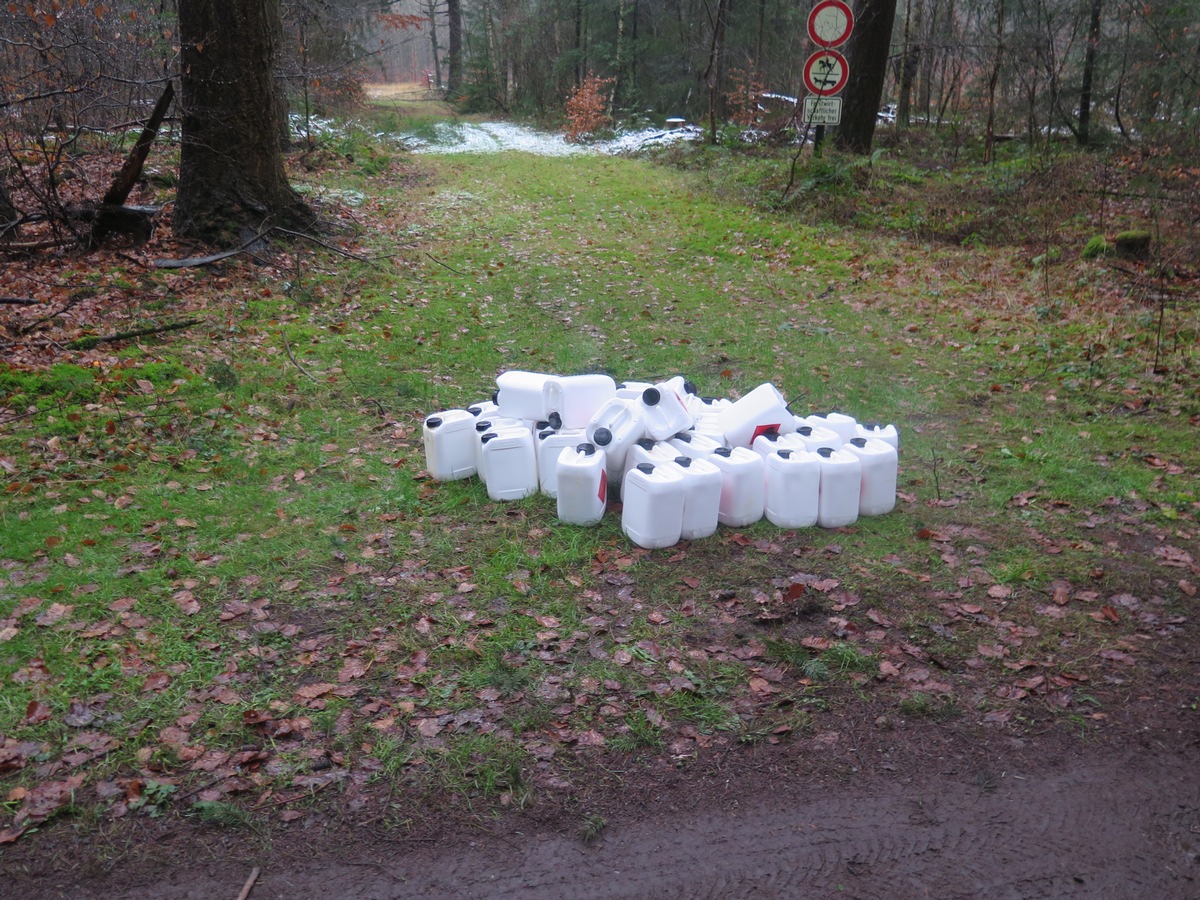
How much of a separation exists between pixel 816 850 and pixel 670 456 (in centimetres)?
276

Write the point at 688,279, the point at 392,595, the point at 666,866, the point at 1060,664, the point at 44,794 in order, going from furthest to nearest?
the point at 688,279 < the point at 392,595 < the point at 1060,664 < the point at 44,794 < the point at 666,866

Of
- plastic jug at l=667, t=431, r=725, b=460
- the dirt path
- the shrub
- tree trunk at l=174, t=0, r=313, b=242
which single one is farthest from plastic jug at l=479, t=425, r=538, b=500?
the shrub

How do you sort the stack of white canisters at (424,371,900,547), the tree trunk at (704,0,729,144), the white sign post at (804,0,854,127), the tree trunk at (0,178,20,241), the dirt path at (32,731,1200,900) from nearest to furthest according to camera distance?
the dirt path at (32,731,1200,900) < the stack of white canisters at (424,371,900,547) < the tree trunk at (0,178,20,241) < the white sign post at (804,0,854,127) < the tree trunk at (704,0,729,144)

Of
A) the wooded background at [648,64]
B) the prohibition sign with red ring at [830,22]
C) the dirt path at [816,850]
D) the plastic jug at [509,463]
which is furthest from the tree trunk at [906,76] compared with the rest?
the dirt path at [816,850]

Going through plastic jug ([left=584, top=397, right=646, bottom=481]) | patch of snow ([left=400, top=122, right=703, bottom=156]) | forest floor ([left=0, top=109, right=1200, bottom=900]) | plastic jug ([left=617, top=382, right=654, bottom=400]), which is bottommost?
forest floor ([left=0, top=109, right=1200, bottom=900])

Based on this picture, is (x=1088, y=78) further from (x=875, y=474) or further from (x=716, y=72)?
(x=875, y=474)

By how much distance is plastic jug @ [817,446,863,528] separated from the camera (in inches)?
222

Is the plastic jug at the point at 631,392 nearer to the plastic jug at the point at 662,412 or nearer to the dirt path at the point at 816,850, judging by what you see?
the plastic jug at the point at 662,412

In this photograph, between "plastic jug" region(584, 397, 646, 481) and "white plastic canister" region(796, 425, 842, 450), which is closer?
"plastic jug" region(584, 397, 646, 481)

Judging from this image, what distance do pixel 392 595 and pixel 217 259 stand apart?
7.37 m

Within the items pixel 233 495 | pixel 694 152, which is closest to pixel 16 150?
pixel 233 495

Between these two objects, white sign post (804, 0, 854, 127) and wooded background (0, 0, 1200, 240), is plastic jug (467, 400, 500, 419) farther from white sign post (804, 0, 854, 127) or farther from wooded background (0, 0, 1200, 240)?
white sign post (804, 0, 854, 127)

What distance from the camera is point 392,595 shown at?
5.08 meters

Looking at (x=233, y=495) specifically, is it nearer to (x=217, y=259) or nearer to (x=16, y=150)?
(x=217, y=259)
